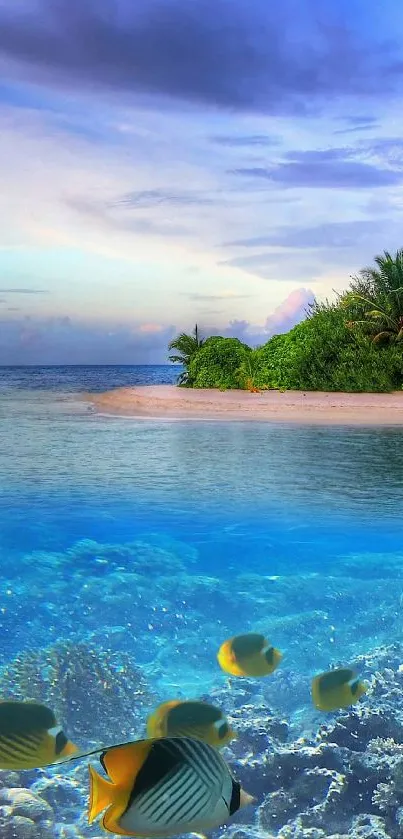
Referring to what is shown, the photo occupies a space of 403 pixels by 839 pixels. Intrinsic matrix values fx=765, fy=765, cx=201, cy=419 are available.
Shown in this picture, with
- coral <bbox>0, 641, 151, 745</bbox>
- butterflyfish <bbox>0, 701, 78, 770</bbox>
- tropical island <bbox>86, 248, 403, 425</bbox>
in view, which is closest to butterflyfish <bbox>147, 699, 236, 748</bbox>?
butterflyfish <bbox>0, 701, 78, 770</bbox>

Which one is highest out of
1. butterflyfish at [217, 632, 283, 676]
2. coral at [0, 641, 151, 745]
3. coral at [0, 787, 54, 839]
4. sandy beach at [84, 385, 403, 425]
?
sandy beach at [84, 385, 403, 425]

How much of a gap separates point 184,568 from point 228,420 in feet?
36.5

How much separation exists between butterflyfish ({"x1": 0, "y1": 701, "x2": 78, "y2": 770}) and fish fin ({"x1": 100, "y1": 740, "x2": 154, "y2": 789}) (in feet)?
2.08

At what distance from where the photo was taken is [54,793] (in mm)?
3791

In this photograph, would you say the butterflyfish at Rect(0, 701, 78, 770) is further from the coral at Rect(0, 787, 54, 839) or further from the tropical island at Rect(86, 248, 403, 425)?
the tropical island at Rect(86, 248, 403, 425)

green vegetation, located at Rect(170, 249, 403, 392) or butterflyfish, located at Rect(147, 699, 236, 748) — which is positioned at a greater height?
green vegetation, located at Rect(170, 249, 403, 392)

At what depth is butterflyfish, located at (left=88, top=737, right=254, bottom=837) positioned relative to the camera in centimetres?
192

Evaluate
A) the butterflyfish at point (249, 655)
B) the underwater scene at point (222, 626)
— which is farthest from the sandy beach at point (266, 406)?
the butterflyfish at point (249, 655)

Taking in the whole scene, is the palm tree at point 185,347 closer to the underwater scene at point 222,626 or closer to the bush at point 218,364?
the bush at point 218,364

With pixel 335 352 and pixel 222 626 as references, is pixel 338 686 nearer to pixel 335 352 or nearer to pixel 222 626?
pixel 222 626

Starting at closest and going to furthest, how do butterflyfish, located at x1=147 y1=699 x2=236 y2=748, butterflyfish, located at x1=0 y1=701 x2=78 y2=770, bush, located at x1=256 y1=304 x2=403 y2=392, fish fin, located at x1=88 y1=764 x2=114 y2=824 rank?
fish fin, located at x1=88 y1=764 x2=114 y2=824 → butterflyfish, located at x1=0 y1=701 x2=78 y2=770 → butterflyfish, located at x1=147 y1=699 x2=236 y2=748 → bush, located at x1=256 y1=304 x2=403 y2=392

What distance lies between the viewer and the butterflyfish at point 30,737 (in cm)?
252

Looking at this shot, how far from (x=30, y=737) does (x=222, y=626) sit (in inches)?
120

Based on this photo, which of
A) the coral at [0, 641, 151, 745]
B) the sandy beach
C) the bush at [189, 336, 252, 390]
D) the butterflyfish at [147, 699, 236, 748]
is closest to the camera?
the butterflyfish at [147, 699, 236, 748]
